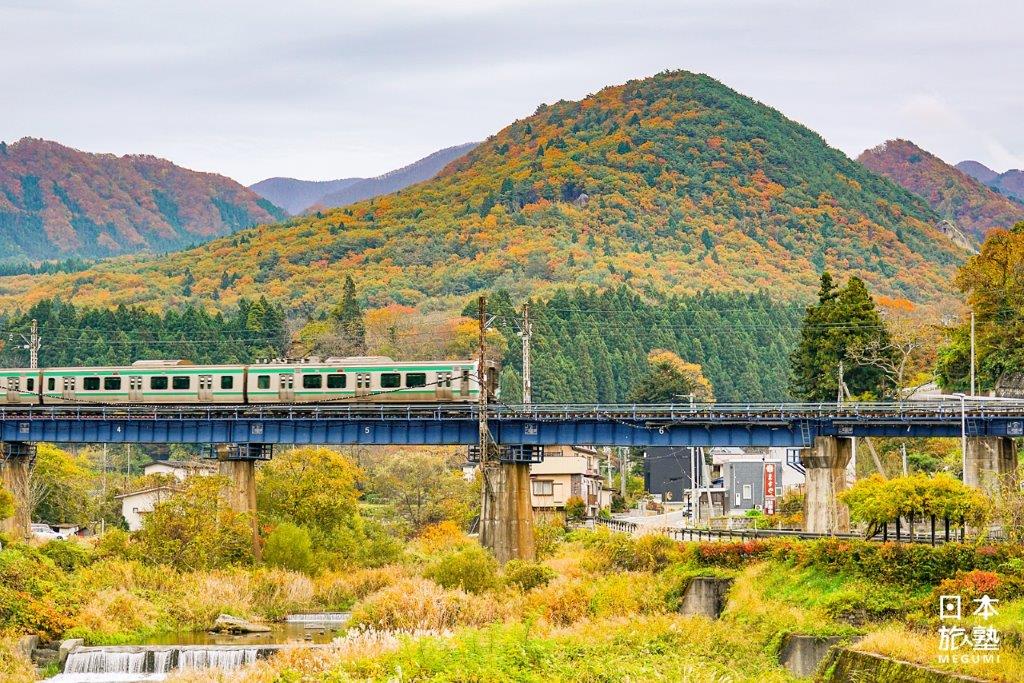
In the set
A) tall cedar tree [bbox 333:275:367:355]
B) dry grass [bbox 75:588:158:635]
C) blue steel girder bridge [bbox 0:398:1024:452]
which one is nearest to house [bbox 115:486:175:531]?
blue steel girder bridge [bbox 0:398:1024:452]

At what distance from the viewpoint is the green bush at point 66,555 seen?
73.5 metres

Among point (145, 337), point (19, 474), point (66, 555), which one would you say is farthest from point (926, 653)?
point (145, 337)

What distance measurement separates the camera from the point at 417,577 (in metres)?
71.6

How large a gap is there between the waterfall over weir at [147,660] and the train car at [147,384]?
26.8 m

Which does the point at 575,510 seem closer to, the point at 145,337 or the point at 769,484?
the point at 769,484

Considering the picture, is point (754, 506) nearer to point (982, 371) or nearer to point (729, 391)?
point (982, 371)

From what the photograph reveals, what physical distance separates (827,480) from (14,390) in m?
44.8

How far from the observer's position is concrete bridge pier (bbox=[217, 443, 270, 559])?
267 feet

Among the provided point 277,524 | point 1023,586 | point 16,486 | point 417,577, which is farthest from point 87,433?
point 1023,586

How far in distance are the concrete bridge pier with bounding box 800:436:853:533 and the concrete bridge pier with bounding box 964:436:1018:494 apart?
587 cm

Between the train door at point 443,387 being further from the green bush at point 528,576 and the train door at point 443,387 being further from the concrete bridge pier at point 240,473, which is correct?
the green bush at point 528,576

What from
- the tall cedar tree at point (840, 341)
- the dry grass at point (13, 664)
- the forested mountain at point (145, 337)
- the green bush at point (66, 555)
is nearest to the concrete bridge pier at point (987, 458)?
the tall cedar tree at point (840, 341)

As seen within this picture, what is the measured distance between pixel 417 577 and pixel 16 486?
27.1 meters

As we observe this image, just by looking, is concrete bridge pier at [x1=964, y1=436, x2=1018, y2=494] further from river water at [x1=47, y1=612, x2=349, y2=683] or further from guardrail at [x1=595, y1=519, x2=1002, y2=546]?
river water at [x1=47, y1=612, x2=349, y2=683]
